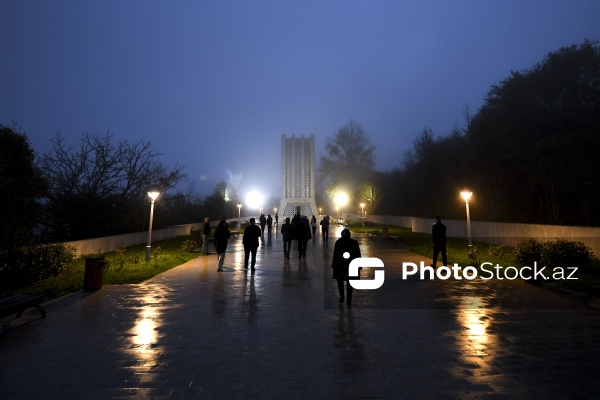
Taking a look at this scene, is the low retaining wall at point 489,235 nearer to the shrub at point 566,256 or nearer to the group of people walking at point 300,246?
the shrub at point 566,256

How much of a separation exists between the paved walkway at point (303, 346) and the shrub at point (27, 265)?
8.06 feet

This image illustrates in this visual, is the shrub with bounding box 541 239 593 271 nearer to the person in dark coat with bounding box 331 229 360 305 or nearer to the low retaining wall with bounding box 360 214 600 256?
the low retaining wall with bounding box 360 214 600 256

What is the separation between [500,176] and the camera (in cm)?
2889

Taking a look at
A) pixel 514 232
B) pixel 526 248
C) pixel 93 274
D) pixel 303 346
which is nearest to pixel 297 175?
pixel 514 232

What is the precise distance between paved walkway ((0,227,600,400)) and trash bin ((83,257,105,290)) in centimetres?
44

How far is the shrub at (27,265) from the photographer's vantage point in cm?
925

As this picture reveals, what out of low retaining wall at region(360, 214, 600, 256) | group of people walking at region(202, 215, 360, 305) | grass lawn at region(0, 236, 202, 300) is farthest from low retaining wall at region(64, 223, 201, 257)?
low retaining wall at region(360, 214, 600, 256)

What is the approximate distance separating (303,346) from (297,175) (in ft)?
285

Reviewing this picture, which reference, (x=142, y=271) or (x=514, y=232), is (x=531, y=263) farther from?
(x=142, y=271)

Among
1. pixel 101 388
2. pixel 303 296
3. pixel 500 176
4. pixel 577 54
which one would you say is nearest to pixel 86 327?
pixel 101 388

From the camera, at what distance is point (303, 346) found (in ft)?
16.6

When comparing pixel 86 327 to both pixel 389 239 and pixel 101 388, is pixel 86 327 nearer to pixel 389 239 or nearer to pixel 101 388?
pixel 101 388

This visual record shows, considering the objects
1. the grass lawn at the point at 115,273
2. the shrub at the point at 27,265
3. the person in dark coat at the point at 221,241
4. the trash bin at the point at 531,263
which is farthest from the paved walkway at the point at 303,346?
the person in dark coat at the point at 221,241
